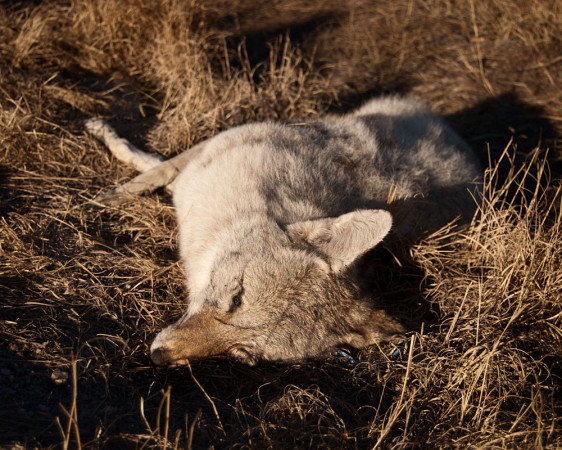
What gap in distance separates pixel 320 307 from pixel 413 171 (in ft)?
4.73

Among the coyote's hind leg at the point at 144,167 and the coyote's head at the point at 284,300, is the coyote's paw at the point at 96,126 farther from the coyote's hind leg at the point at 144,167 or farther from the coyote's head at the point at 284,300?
the coyote's head at the point at 284,300

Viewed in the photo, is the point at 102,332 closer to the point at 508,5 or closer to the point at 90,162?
the point at 90,162

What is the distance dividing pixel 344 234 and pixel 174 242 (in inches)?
56.2

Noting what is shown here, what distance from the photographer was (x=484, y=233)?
11.6 ft

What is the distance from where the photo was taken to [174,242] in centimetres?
367

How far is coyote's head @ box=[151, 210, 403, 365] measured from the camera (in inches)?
101

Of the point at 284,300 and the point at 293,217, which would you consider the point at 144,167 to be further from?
the point at 284,300

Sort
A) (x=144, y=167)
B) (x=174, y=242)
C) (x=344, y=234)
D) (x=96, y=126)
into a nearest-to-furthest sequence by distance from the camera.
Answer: (x=344, y=234) → (x=174, y=242) → (x=144, y=167) → (x=96, y=126)

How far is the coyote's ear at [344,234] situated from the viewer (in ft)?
8.76

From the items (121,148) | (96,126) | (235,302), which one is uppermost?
(96,126)

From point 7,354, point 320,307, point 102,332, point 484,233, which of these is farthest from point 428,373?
point 7,354

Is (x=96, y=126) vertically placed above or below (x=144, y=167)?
above

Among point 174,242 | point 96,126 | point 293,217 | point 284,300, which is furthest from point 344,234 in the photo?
point 96,126

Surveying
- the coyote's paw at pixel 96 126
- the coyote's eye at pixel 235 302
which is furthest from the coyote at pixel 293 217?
the coyote's paw at pixel 96 126
